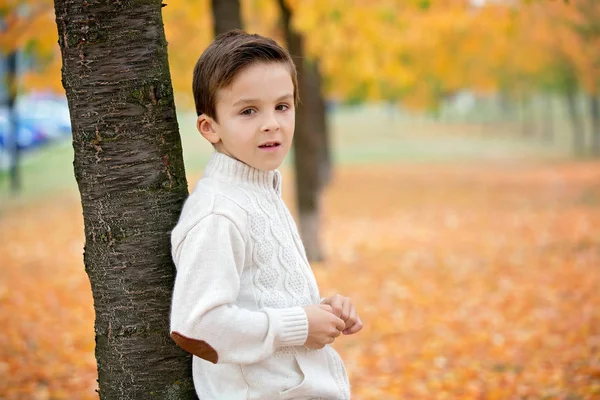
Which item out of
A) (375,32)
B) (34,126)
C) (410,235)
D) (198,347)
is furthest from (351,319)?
(34,126)

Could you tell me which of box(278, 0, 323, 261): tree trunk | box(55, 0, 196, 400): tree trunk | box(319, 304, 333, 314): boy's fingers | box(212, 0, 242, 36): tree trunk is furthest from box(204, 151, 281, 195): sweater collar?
box(278, 0, 323, 261): tree trunk

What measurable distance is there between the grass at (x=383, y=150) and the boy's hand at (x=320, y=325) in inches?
593

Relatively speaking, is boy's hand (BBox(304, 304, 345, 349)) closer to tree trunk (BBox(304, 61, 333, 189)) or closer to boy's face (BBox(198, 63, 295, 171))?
boy's face (BBox(198, 63, 295, 171))

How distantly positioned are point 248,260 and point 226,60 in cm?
55

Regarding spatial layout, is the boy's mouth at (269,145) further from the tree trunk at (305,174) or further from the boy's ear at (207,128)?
the tree trunk at (305,174)

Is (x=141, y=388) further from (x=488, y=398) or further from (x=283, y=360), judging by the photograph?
(x=488, y=398)

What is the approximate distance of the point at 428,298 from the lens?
774 cm

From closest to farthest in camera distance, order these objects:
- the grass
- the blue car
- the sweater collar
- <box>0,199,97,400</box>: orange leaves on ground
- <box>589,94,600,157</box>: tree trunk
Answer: the sweater collar
<box>0,199,97,400</box>: orange leaves on ground
the grass
the blue car
<box>589,94,600,157</box>: tree trunk

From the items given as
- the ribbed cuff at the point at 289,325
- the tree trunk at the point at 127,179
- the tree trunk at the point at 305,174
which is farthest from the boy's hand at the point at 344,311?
the tree trunk at the point at 305,174

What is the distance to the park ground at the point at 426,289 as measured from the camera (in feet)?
17.2

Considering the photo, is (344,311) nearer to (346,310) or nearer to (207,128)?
(346,310)

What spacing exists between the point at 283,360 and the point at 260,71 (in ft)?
2.66

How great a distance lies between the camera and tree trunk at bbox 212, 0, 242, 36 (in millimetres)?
7293

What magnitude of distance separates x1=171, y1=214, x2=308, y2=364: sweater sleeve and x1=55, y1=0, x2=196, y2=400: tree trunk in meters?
0.36
